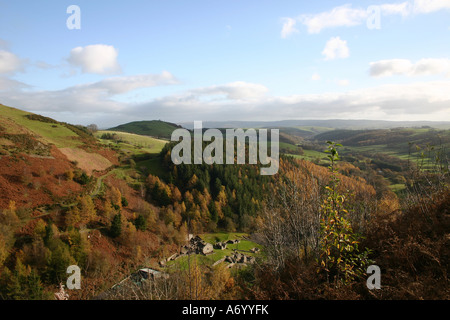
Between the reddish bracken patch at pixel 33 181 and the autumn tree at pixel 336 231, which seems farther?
the reddish bracken patch at pixel 33 181

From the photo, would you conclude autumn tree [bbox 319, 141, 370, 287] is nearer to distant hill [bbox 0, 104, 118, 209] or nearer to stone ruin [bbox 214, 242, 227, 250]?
stone ruin [bbox 214, 242, 227, 250]

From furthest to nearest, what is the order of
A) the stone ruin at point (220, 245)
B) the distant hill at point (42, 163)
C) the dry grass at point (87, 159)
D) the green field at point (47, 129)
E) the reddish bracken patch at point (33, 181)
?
the green field at point (47, 129), the dry grass at point (87, 159), the stone ruin at point (220, 245), the distant hill at point (42, 163), the reddish bracken patch at point (33, 181)

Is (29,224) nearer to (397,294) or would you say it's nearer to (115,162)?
(115,162)

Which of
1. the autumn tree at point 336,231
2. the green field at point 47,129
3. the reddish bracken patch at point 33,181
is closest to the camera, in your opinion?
the autumn tree at point 336,231

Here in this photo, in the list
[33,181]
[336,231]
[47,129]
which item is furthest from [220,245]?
[47,129]

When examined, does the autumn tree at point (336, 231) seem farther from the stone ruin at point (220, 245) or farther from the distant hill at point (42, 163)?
the distant hill at point (42, 163)

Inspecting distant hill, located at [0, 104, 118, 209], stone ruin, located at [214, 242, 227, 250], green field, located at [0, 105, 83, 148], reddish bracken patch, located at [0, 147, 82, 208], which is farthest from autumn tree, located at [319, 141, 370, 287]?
green field, located at [0, 105, 83, 148]

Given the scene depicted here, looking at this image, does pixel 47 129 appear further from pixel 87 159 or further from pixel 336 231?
pixel 336 231

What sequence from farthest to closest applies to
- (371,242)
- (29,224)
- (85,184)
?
1. (85,184)
2. (29,224)
3. (371,242)

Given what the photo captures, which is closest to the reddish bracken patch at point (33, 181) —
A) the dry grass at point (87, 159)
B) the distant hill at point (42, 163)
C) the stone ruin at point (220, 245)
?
the distant hill at point (42, 163)
